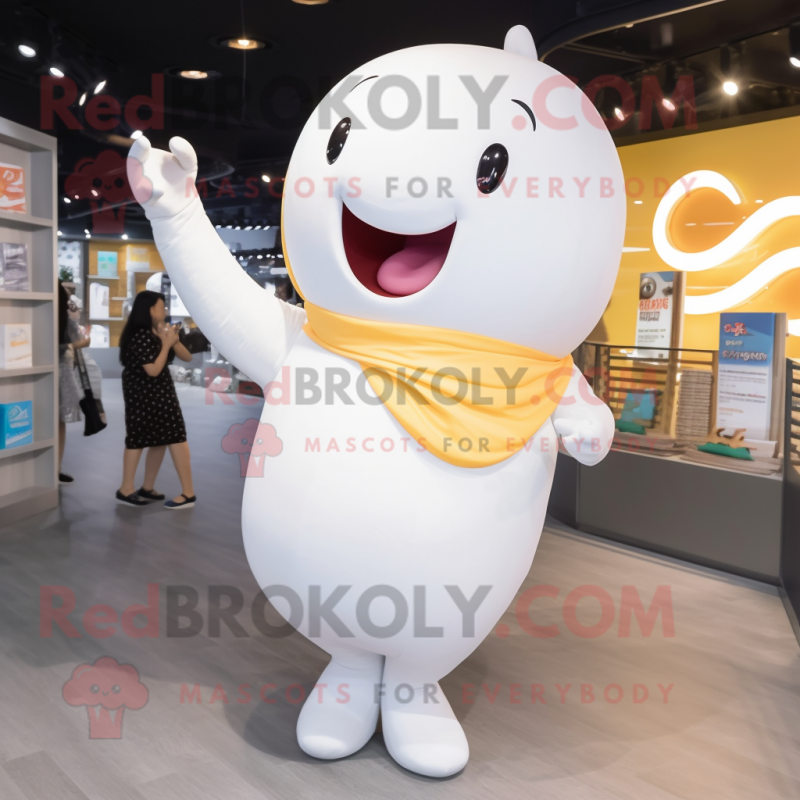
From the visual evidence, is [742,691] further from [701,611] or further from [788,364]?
[788,364]

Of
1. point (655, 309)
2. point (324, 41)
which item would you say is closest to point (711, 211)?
point (655, 309)

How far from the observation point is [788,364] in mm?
3736

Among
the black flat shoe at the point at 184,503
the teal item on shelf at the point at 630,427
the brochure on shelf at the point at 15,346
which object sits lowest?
the black flat shoe at the point at 184,503

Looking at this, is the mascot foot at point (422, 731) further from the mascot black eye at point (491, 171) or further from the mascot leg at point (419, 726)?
the mascot black eye at point (491, 171)

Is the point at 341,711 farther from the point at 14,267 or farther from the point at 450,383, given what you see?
the point at 14,267

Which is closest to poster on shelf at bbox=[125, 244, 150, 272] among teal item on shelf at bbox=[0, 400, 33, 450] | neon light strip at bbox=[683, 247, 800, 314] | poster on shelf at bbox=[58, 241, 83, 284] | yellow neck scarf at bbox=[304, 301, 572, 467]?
poster on shelf at bbox=[58, 241, 83, 284]

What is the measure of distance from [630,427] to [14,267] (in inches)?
145

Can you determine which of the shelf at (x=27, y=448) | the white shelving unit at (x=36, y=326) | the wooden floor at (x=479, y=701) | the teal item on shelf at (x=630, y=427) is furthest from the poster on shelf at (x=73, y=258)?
the teal item on shelf at (x=630, y=427)

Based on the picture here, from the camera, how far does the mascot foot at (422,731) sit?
83.7 inches

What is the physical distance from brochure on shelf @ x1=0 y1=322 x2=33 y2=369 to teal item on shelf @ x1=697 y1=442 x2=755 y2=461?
386 cm

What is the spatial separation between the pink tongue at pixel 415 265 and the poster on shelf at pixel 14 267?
3.40 m

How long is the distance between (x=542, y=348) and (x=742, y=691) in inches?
61.7

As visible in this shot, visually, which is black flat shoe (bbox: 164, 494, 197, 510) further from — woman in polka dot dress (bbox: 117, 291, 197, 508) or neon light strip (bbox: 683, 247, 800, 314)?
neon light strip (bbox: 683, 247, 800, 314)

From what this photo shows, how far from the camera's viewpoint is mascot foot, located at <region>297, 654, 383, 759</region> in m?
2.20
